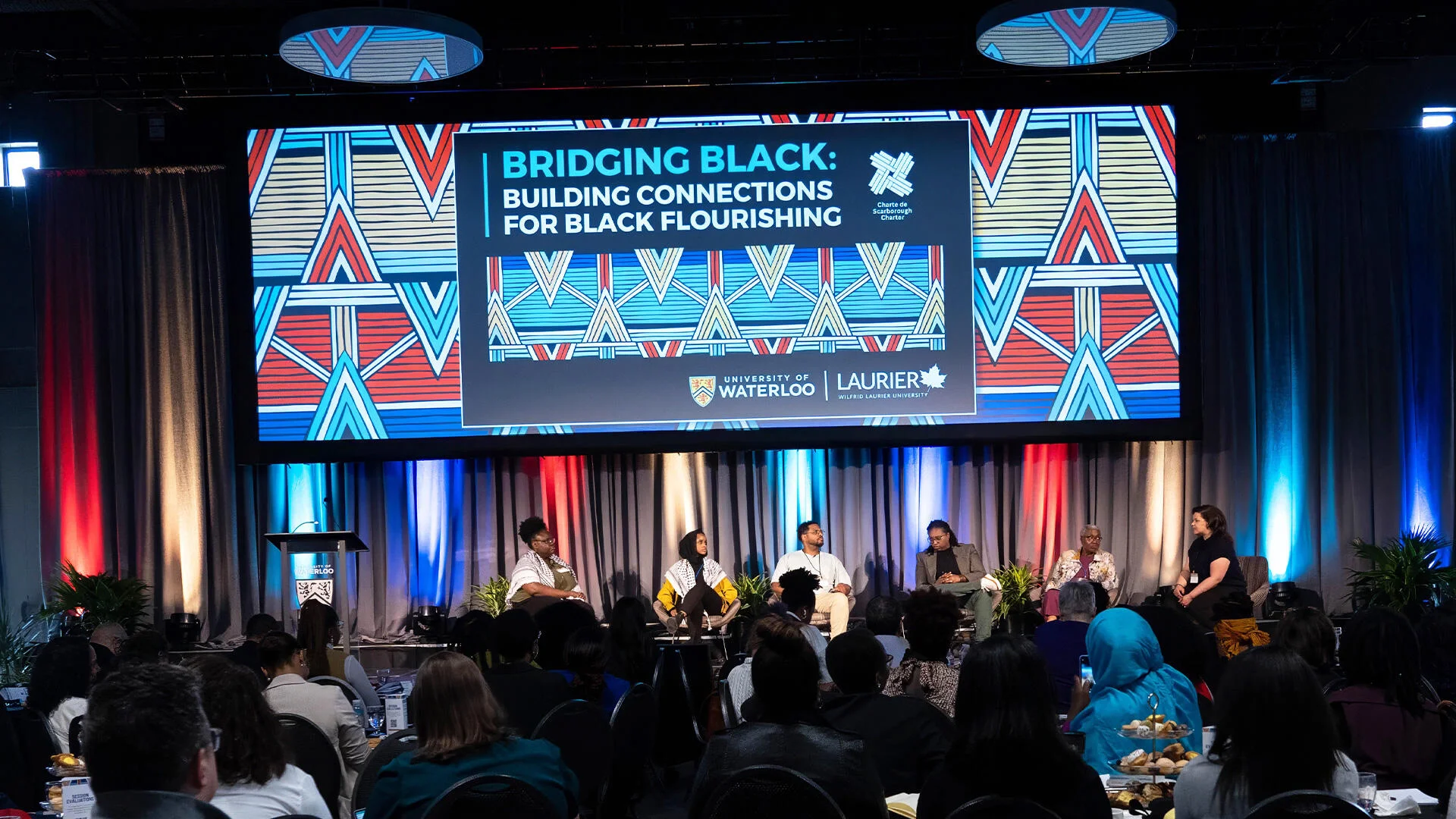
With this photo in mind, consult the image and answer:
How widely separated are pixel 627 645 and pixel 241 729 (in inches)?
114

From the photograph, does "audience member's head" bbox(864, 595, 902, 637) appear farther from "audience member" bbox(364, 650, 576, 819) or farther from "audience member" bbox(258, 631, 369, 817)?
"audience member" bbox(364, 650, 576, 819)

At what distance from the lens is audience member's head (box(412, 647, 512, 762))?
10.0 feet

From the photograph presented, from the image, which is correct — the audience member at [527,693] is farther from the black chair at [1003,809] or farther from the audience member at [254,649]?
the black chair at [1003,809]

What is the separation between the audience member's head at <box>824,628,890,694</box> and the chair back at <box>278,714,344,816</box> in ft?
4.62

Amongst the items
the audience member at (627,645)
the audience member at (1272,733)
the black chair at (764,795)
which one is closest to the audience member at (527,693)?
the audience member at (627,645)

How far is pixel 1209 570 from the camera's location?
30.4 feet

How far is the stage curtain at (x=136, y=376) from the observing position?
1071 centimetres

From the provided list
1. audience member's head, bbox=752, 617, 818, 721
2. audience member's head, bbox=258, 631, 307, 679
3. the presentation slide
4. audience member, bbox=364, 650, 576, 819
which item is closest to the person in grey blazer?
the presentation slide

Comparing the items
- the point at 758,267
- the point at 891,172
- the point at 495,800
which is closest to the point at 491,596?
the point at 758,267

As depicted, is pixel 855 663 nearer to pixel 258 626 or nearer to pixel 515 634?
pixel 515 634

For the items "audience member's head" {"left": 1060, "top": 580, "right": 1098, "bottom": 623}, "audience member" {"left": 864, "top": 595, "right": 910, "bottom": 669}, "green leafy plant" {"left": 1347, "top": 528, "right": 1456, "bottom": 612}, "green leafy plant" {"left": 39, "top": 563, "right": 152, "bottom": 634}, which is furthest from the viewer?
"green leafy plant" {"left": 39, "top": 563, "right": 152, "bottom": 634}

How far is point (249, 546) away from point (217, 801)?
8421mm

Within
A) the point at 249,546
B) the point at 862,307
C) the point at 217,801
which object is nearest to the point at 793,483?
the point at 862,307

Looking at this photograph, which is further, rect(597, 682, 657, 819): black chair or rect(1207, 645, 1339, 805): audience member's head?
rect(597, 682, 657, 819): black chair
